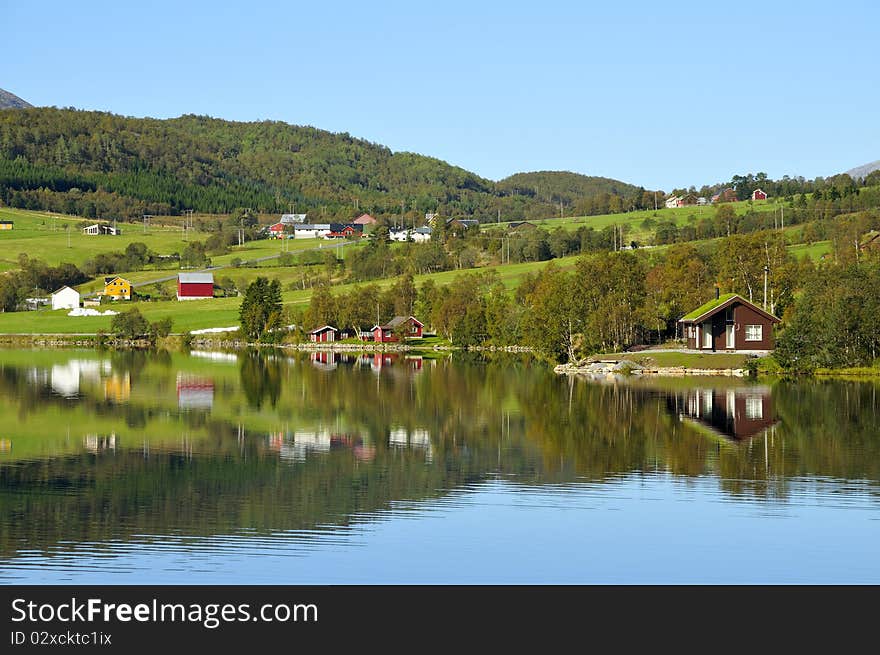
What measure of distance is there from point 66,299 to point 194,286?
49.3ft

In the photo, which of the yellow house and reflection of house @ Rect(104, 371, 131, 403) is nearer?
reflection of house @ Rect(104, 371, 131, 403)

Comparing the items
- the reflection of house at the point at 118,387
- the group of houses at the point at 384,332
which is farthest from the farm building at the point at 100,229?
the reflection of house at the point at 118,387

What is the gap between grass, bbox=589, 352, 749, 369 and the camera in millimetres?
67312

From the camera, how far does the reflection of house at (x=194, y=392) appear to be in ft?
154

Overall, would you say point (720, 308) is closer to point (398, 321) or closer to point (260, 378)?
point (260, 378)

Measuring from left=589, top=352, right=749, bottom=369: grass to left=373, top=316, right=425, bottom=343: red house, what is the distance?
40209mm

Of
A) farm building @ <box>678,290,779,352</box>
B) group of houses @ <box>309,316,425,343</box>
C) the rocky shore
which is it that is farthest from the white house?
farm building @ <box>678,290,779,352</box>

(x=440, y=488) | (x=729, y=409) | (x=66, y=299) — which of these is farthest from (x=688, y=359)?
(x=66, y=299)

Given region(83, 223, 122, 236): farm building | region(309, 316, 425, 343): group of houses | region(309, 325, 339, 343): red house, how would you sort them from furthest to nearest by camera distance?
region(83, 223, 122, 236): farm building → region(309, 325, 339, 343): red house → region(309, 316, 425, 343): group of houses

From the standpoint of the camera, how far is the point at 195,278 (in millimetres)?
141000

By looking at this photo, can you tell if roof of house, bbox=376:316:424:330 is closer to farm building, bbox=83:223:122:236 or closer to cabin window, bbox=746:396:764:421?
cabin window, bbox=746:396:764:421

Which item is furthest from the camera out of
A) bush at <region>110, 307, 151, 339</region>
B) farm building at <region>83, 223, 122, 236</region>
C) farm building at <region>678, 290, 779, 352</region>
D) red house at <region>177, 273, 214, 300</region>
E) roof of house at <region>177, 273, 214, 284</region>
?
farm building at <region>83, 223, 122, 236</region>
